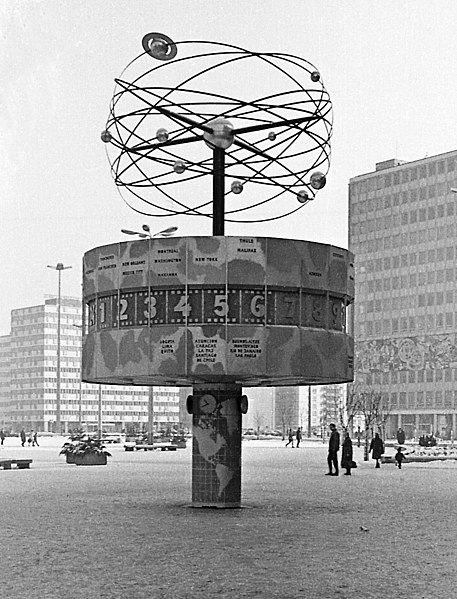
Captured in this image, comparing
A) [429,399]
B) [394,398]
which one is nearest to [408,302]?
[394,398]

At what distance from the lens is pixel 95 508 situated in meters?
25.3

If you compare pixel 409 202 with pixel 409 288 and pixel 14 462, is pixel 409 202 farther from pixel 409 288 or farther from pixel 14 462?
pixel 14 462

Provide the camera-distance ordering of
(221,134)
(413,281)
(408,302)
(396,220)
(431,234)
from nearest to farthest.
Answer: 1. (221,134)
2. (431,234)
3. (413,281)
4. (408,302)
5. (396,220)

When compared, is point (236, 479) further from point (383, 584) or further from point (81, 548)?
point (383, 584)

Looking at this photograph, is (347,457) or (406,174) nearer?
(347,457)

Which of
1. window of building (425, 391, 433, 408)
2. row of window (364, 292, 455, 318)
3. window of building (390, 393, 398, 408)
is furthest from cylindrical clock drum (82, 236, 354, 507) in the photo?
window of building (390, 393, 398, 408)

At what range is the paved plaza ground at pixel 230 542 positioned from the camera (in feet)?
46.0

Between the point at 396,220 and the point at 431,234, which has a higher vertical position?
the point at 396,220

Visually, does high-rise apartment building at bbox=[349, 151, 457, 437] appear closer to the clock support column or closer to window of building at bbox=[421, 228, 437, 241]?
window of building at bbox=[421, 228, 437, 241]

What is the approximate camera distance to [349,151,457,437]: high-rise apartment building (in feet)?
481

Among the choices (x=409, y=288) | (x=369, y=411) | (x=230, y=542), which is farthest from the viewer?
(x=409, y=288)

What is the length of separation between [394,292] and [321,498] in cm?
12882

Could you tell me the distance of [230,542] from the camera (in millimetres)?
18516

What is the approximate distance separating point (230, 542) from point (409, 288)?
137112 mm
